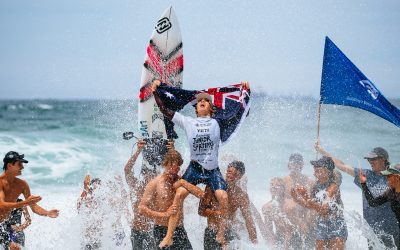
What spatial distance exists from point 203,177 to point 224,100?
3.67ft

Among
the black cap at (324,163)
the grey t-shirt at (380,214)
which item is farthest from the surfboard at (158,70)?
the grey t-shirt at (380,214)

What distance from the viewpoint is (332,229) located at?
21.0ft

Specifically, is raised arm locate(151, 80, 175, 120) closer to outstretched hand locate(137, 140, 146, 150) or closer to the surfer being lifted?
A: the surfer being lifted

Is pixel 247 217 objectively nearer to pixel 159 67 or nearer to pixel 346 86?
pixel 346 86

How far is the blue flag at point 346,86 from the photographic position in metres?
6.88

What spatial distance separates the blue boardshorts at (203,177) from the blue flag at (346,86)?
7.82 ft

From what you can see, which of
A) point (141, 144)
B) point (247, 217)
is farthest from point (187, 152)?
point (247, 217)

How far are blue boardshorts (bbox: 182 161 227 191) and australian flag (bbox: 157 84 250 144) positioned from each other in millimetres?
641

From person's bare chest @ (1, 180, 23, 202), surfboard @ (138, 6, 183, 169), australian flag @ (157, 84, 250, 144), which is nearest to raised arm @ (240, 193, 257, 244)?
australian flag @ (157, 84, 250, 144)

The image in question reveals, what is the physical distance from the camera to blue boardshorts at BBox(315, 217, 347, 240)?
639 cm

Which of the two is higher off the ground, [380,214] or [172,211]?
[172,211]

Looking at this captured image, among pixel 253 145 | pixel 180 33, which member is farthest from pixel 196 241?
pixel 253 145

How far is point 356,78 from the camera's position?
7078 mm

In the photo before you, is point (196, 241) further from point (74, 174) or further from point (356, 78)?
point (74, 174)
